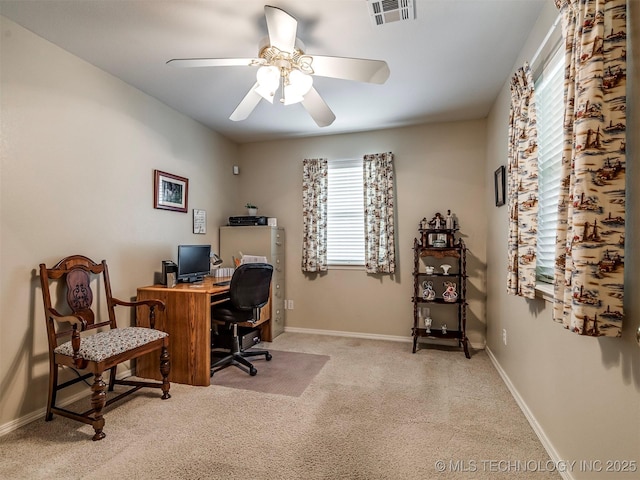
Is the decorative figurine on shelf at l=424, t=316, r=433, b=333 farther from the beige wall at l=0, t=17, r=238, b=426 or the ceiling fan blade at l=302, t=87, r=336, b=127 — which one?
the beige wall at l=0, t=17, r=238, b=426

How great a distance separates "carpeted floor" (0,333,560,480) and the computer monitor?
1.02 meters

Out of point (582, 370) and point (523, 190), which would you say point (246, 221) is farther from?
point (582, 370)

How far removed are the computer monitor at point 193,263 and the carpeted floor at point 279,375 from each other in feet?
3.10

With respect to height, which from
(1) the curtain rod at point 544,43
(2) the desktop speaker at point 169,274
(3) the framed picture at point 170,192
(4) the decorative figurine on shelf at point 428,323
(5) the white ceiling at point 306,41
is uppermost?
(5) the white ceiling at point 306,41

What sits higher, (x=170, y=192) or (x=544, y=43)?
(x=544, y=43)

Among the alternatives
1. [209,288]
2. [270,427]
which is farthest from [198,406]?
[209,288]

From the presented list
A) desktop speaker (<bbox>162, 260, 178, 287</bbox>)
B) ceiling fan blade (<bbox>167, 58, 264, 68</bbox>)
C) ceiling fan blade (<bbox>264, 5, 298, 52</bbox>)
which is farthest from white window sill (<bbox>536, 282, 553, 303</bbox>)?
desktop speaker (<bbox>162, 260, 178, 287</bbox>)

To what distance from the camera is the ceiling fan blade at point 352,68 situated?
1.83 metres

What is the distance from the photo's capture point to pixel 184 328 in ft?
8.98

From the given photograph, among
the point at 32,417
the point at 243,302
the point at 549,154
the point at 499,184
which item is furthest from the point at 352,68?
the point at 32,417

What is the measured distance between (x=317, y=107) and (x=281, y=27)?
674 millimetres

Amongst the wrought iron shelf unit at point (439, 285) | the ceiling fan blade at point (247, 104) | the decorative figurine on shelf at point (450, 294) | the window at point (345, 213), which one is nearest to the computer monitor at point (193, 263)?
the ceiling fan blade at point (247, 104)

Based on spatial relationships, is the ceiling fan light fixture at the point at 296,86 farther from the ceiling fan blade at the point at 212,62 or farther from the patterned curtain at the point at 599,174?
the patterned curtain at the point at 599,174

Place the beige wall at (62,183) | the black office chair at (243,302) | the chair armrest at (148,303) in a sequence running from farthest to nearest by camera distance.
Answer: the black office chair at (243,302), the chair armrest at (148,303), the beige wall at (62,183)
